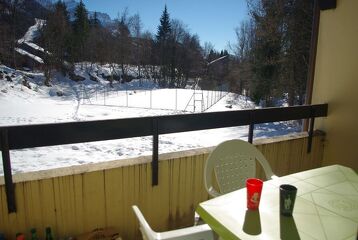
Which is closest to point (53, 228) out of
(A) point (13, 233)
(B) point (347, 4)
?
(A) point (13, 233)

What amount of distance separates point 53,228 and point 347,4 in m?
3.20

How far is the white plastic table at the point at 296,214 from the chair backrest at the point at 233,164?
17.1 inches

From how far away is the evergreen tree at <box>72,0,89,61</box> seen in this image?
26.7 meters

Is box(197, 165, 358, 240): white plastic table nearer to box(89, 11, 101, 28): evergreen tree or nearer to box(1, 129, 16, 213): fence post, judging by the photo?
box(1, 129, 16, 213): fence post

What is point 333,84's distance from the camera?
2.99 meters

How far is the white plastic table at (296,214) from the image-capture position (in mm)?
981

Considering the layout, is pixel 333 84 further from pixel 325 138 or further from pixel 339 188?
pixel 339 188

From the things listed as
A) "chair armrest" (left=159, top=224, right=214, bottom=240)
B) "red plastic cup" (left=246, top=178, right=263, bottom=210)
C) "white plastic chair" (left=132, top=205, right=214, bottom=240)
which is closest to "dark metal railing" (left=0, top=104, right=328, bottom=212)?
"white plastic chair" (left=132, top=205, right=214, bottom=240)

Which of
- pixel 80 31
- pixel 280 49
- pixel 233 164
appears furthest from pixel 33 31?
pixel 233 164

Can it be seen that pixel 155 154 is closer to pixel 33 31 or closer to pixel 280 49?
pixel 280 49

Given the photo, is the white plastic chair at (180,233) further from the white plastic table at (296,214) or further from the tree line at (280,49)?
the tree line at (280,49)

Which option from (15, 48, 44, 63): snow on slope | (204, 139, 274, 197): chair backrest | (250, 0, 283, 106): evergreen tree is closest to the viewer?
(204, 139, 274, 197): chair backrest

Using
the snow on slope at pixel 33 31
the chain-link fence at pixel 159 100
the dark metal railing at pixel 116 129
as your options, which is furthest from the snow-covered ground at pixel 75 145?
the snow on slope at pixel 33 31

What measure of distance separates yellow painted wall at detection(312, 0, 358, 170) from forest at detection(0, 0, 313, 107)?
603 centimetres
